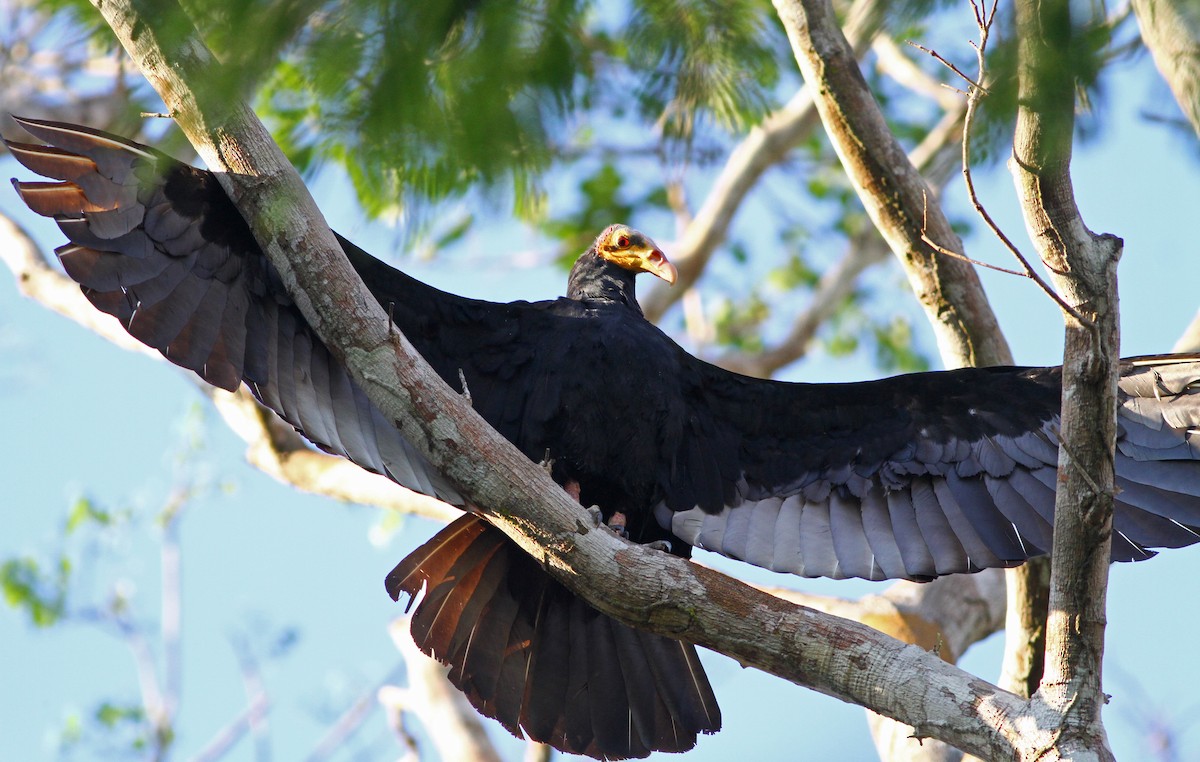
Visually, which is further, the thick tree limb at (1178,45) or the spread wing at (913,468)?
the spread wing at (913,468)

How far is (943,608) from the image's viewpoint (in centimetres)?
573

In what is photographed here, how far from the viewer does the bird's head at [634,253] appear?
16.7 feet

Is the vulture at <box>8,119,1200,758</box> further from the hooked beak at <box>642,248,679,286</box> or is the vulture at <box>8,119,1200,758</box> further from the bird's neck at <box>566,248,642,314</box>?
the hooked beak at <box>642,248,679,286</box>

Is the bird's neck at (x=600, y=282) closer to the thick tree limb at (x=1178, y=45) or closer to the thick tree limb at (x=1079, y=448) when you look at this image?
the thick tree limb at (x=1079, y=448)

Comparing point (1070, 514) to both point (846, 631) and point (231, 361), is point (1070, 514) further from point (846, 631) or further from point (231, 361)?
point (231, 361)

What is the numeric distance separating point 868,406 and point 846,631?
4.90 ft

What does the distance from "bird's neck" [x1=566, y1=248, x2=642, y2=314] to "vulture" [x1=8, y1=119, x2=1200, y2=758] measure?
33 millimetres

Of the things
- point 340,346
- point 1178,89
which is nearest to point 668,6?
point 1178,89

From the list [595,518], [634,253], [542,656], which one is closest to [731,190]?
[634,253]

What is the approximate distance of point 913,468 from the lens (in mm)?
4520

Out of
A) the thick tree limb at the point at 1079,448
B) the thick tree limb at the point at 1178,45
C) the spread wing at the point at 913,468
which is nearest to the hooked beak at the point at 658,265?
the spread wing at the point at 913,468

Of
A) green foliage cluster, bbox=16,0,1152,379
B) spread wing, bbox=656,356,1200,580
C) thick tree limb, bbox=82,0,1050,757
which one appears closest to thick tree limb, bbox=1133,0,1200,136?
green foliage cluster, bbox=16,0,1152,379

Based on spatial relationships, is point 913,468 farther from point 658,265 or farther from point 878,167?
point 658,265

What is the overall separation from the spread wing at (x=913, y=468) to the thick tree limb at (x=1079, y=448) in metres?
1.05
